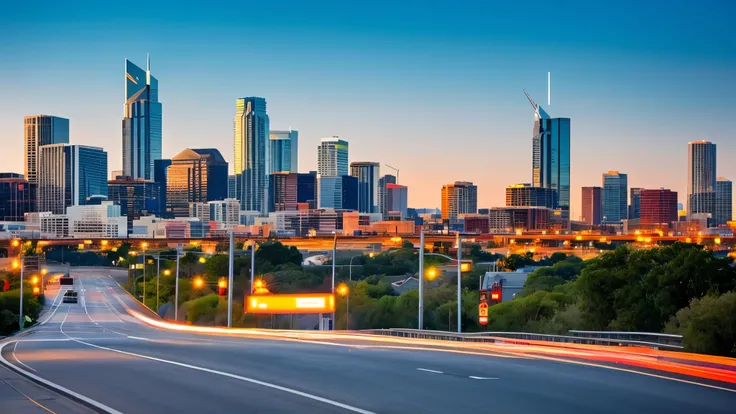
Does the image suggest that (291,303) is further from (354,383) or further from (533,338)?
(354,383)

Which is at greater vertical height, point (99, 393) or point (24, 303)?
point (99, 393)

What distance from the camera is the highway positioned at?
60.8 feet

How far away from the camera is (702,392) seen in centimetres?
1967

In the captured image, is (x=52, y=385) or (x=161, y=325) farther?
(x=161, y=325)

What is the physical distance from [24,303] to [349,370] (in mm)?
94936

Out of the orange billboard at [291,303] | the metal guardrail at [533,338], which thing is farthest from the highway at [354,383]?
the orange billboard at [291,303]

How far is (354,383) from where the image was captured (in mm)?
22172

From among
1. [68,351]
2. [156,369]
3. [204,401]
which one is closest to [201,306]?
[68,351]

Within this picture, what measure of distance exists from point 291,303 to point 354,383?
37.3 metres

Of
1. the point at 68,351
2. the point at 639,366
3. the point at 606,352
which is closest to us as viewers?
the point at 639,366

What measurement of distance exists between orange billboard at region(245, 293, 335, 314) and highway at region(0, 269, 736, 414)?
83.3 ft

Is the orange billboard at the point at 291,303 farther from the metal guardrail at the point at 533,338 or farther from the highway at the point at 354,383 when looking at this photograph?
the highway at the point at 354,383

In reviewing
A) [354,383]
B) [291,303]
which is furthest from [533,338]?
[291,303]

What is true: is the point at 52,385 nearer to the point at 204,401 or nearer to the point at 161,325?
the point at 204,401
